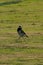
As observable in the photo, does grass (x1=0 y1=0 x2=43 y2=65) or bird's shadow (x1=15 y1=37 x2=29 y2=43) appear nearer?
grass (x1=0 y1=0 x2=43 y2=65)

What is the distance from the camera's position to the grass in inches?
514

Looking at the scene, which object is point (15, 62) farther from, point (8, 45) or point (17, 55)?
point (8, 45)

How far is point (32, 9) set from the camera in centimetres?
2794

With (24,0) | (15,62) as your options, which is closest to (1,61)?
(15,62)

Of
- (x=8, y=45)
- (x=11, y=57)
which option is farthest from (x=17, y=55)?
(x=8, y=45)

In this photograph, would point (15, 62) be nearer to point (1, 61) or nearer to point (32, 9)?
point (1, 61)

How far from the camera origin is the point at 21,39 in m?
16.3

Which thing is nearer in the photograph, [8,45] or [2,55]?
[2,55]

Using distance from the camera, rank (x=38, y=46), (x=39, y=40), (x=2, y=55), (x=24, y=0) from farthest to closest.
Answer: (x=24, y=0), (x=39, y=40), (x=38, y=46), (x=2, y=55)

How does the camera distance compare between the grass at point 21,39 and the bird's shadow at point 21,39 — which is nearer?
the grass at point 21,39

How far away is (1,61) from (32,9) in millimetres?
15517

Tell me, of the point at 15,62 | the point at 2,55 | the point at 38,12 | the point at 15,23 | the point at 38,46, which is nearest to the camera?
the point at 15,62

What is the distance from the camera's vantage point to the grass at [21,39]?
42.8 ft

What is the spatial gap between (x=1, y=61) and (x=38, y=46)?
8.75 ft
